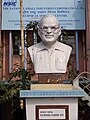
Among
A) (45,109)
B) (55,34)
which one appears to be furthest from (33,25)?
→ (45,109)

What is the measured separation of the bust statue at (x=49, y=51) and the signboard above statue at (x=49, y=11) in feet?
27.5

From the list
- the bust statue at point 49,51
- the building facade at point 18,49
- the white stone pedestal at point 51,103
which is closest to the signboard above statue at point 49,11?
the building facade at point 18,49

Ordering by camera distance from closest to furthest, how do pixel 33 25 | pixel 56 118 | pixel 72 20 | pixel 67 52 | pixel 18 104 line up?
pixel 56 118 < pixel 67 52 < pixel 18 104 < pixel 33 25 < pixel 72 20

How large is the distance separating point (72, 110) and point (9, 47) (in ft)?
32.0

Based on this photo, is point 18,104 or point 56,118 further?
point 18,104

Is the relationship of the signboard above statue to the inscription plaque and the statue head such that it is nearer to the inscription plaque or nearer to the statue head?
the statue head

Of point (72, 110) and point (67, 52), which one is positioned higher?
point (67, 52)

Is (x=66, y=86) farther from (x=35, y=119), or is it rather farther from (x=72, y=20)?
(x=72, y=20)

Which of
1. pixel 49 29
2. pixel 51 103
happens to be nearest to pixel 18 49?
pixel 49 29

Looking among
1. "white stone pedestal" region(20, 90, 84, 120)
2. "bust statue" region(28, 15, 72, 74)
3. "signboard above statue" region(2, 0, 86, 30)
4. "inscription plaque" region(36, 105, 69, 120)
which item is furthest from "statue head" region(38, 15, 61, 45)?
"signboard above statue" region(2, 0, 86, 30)

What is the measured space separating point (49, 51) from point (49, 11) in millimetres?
8616

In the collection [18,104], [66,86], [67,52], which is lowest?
[18,104]

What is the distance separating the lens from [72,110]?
27.0ft

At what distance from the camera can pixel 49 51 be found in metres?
8.66
